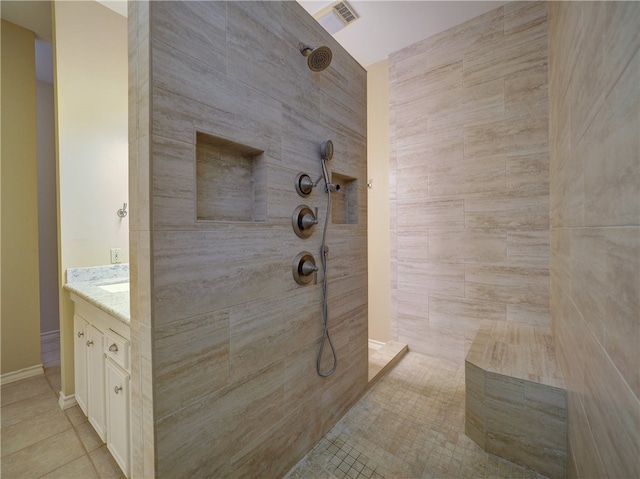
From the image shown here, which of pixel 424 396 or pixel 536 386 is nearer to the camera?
pixel 536 386

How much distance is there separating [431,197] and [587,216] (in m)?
1.68

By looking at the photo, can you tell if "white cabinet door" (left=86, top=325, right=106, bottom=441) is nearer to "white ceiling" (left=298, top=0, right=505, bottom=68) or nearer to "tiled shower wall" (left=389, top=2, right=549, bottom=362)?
"tiled shower wall" (left=389, top=2, right=549, bottom=362)

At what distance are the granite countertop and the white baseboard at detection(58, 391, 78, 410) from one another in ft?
2.61

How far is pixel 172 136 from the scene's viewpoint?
94 centimetres

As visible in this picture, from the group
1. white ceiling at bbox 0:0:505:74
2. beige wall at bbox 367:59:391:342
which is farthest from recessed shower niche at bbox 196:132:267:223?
beige wall at bbox 367:59:391:342

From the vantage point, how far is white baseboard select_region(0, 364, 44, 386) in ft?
7.59

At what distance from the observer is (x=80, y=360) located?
1.89m

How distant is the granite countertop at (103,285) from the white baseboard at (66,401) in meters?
0.79

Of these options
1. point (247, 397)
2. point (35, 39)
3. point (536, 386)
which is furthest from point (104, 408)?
point (35, 39)

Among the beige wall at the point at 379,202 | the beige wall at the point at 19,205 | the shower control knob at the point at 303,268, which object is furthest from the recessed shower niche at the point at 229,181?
the beige wall at the point at 19,205

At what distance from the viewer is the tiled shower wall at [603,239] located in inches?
21.5

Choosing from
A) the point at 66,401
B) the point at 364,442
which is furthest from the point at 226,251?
the point at 66,401

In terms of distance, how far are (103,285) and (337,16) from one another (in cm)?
285

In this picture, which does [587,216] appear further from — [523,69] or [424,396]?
[523,69]
